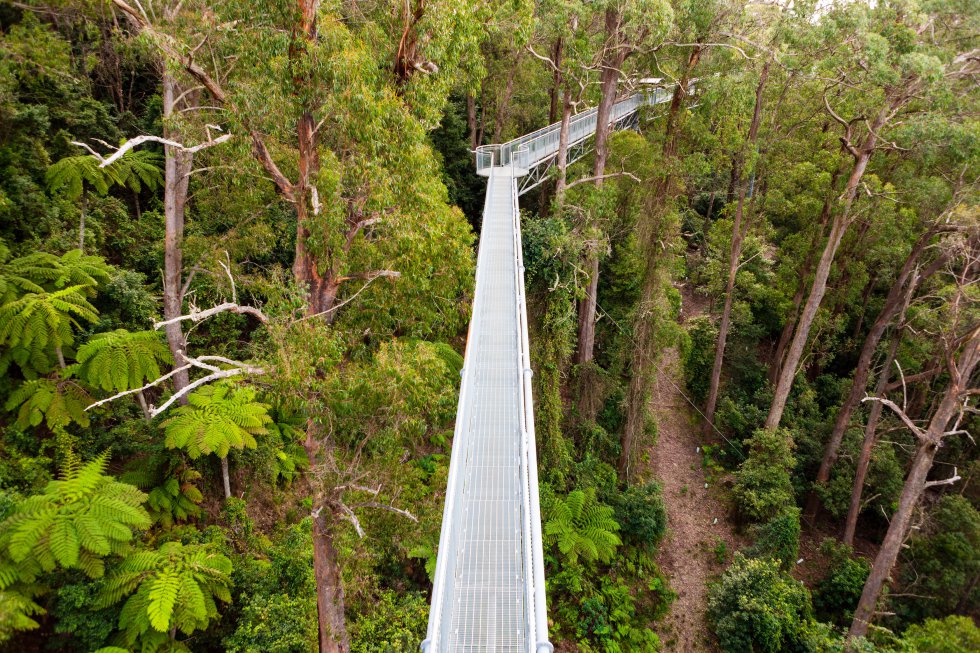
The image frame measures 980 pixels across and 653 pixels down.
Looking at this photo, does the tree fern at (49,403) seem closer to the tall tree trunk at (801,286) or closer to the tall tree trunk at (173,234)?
the tall tree trunk at (173,234)

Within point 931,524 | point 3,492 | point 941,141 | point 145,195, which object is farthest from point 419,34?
point 931,524

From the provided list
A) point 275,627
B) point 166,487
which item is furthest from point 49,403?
point 275,627

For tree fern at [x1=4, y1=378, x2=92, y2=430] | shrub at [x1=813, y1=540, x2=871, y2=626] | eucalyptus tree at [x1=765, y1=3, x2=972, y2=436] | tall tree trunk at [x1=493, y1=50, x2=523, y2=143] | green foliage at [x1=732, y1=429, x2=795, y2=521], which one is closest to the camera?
tree fern at [x1=4, y1=378, x2=92, y2=430]

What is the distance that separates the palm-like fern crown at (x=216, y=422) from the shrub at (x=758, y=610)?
10.4 m

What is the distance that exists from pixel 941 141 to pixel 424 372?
11.6m

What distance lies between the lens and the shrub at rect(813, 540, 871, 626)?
39.6 feet

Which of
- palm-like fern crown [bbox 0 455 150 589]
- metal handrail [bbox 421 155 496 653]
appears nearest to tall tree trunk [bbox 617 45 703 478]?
metal handrail [bbox 421 155 496 653]

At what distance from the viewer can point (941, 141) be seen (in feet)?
33.3

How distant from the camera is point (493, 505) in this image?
5.77 m

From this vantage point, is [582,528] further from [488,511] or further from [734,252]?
[734,252]

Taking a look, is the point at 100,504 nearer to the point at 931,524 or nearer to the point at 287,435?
the point at 287,435

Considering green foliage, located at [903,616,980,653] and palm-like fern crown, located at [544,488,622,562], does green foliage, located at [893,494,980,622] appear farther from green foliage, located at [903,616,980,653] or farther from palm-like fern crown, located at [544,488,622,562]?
palm-like fern crown, located at [544,488,622,562]

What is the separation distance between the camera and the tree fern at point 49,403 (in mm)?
7090

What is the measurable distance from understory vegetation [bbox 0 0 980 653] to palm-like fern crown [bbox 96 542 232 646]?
5cm
